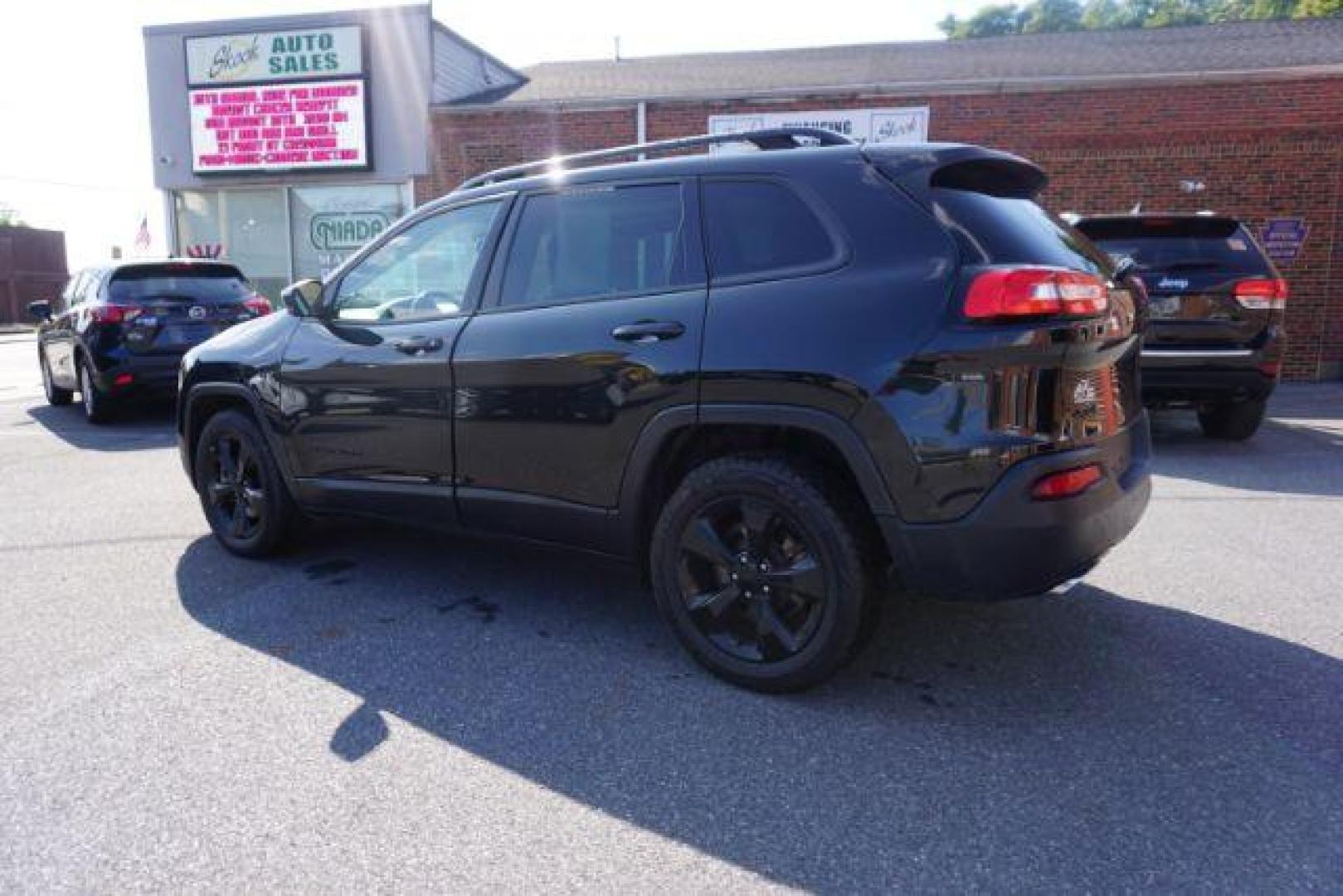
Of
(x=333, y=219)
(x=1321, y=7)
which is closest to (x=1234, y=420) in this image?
(x=333, y=219)

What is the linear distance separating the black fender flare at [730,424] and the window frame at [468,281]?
102 cm

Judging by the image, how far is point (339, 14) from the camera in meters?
15.2

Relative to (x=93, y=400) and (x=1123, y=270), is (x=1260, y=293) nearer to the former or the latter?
(x=1123, y=270)

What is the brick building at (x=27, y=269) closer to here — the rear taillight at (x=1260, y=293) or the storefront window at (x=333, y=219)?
the storefront window at (x=333, y=219)

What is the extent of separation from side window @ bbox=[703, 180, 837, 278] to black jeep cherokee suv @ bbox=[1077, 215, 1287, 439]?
458 centimetres

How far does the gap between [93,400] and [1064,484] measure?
9.38 meters

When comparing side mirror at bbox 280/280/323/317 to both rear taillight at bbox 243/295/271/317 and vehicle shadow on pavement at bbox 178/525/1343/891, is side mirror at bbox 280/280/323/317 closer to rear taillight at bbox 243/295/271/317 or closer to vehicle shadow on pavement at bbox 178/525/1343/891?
vehicle shadow on pavement at bbox 178/525/1343/891

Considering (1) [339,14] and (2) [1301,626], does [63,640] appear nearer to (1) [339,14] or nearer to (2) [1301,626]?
(2) [1301,626]

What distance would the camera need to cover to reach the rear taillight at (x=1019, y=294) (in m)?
2.65

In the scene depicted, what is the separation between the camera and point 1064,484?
8.88ft

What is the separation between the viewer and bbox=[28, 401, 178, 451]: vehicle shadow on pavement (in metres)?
8.12

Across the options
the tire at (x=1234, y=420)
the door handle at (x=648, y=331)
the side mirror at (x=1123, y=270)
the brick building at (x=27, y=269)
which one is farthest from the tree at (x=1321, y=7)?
the brick building at (x=27, y=269)

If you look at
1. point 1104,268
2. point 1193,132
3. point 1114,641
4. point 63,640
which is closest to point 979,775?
point 1114,641

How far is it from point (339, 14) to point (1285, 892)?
A: 1683 centimetres
